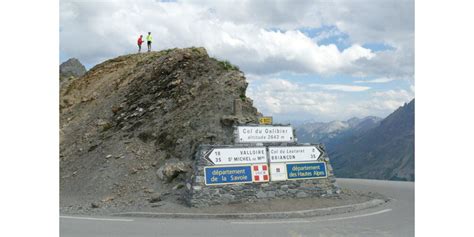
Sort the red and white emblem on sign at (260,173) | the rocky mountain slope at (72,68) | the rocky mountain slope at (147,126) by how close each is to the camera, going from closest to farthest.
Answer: the red and white emblem on sign at (260,173) → the rocky mountain slope at (147,126) → the rocky mountain slope at (72,68)

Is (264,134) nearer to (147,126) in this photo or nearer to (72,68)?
(147,126)

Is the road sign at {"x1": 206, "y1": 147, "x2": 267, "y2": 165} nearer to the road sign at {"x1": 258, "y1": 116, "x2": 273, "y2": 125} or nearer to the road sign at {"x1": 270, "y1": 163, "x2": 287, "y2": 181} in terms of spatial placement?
the road sign at {"x1": 270, "y1": 163, "x2": 287, "y2": 181}

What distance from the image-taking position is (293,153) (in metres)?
16.0

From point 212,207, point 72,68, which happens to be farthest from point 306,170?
point 72,68

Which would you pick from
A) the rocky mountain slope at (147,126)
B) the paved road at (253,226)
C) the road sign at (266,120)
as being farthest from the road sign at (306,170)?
the rocky mountain slope at (147,126)

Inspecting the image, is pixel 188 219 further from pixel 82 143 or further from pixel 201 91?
pixel 82 143

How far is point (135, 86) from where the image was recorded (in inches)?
993

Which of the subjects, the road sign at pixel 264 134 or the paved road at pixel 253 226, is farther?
the road sign at pixel 264 134

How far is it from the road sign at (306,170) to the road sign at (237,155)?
117 centimetres

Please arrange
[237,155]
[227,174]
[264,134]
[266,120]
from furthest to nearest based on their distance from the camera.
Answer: [266,120], [264,134], [237,155], [227,174]

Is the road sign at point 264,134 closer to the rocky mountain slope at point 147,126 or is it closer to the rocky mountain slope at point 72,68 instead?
the rocky mountain slope at point 147,126

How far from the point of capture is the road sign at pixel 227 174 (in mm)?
14305

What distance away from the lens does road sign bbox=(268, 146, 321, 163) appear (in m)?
15.7

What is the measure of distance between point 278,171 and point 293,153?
1.08 m
